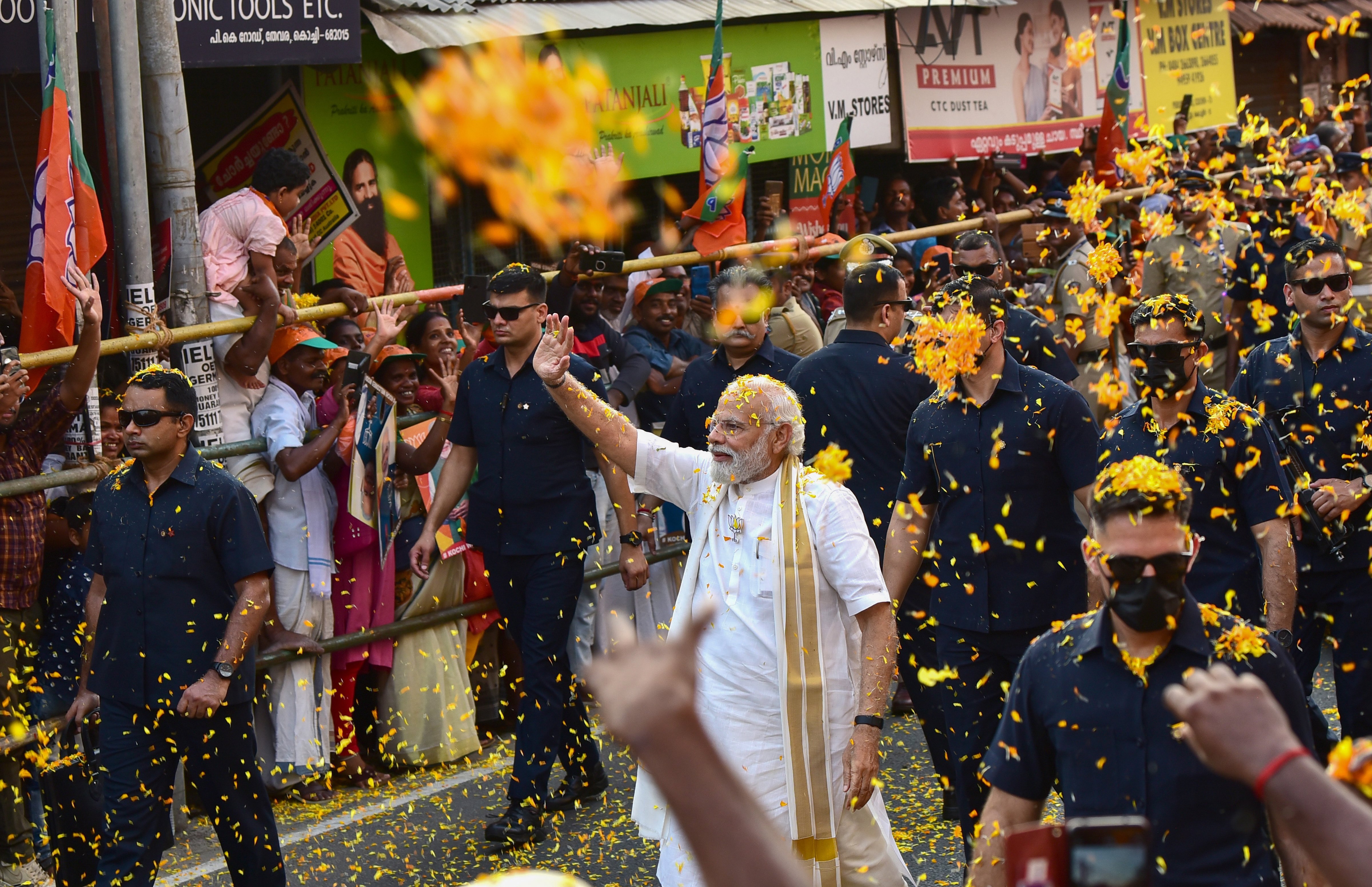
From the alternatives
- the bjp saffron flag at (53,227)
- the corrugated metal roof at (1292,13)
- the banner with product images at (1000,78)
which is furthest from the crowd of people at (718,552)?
the corrugated metal roof at (1292,13)

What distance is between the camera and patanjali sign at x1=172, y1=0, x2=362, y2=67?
7.91 meters

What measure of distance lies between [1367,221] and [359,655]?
8.24 m

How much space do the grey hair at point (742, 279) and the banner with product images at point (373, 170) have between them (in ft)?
7.36

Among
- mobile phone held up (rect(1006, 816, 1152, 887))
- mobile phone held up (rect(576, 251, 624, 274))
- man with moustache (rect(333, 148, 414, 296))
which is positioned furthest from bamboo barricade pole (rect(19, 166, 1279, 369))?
mobile phone held up (rect(1006, 816, 1152, 887))

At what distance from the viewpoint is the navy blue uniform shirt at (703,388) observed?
7.53 m

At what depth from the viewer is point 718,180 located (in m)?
9.59

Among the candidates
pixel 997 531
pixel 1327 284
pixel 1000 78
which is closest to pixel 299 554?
pixel 997 531

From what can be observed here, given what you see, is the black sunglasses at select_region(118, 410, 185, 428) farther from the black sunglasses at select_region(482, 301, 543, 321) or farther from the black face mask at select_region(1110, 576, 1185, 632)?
the black face mask at select_region(1110, 576, 1185, 632)

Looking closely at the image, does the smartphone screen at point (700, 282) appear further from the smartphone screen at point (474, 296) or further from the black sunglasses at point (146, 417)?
the black sunglasses at point (146, 417)

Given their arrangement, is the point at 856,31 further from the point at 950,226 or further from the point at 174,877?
the point at 174,877

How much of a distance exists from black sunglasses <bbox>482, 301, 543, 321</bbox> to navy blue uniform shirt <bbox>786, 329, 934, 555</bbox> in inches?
49.7

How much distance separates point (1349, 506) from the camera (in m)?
6.34

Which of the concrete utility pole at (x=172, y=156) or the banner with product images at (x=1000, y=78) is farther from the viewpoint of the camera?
the banner with product images at (x=1000, y=78)

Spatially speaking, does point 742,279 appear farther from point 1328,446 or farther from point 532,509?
point 1328,446
